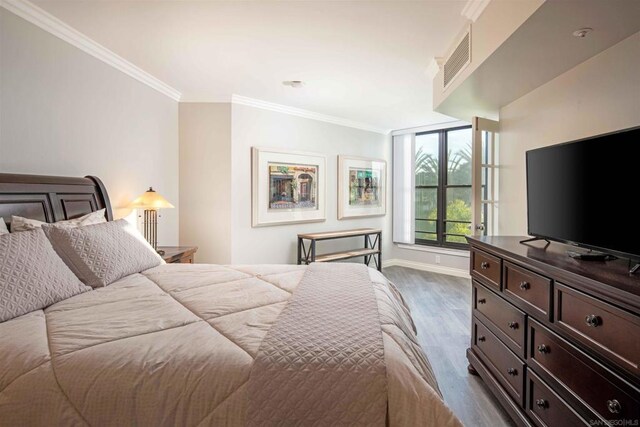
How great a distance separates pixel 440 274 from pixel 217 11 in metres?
4.72

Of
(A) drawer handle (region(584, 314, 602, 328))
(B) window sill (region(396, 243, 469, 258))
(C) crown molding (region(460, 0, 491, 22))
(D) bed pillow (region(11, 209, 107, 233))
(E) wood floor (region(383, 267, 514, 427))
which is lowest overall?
(E) wood floor (region(383, 267, 514, 427))

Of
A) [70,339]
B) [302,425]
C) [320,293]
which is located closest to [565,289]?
[320,293]

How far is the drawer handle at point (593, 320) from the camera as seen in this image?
1216 millimetres

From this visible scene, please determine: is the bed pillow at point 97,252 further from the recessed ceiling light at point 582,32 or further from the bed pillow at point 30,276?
the recessed ceiling light at point 582,32

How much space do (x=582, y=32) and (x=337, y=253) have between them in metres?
3.84

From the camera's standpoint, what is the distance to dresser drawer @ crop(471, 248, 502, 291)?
6.62ft

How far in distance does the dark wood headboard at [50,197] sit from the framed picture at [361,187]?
11.0 feet

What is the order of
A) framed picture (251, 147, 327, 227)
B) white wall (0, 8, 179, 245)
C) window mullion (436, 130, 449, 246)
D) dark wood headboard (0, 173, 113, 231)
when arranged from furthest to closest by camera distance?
window mullion (436, 130, 449, 246) → framed picture (251, 147, 327, 227) → white wall (0, 8, 179, 245) → dark wood headboard (0, 173, 113, 231)

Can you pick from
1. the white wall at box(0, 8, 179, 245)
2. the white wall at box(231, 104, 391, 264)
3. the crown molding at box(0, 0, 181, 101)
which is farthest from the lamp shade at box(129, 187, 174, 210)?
the crown molding at box(0, 0, 181, 101)

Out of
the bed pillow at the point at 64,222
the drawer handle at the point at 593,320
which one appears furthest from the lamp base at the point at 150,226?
the drawer handle at the point at 593,320

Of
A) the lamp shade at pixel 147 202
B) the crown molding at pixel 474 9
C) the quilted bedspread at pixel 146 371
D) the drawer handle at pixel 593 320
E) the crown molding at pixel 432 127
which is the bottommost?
the quilted bedspread at pixel 146 371

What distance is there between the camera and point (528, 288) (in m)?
1.68

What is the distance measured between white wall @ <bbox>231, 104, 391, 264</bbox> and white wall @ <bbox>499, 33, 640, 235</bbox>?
8.04 feet

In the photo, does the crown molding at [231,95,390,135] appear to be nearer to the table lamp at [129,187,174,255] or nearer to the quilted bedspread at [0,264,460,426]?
the table lamp at [129,187,174,255]
